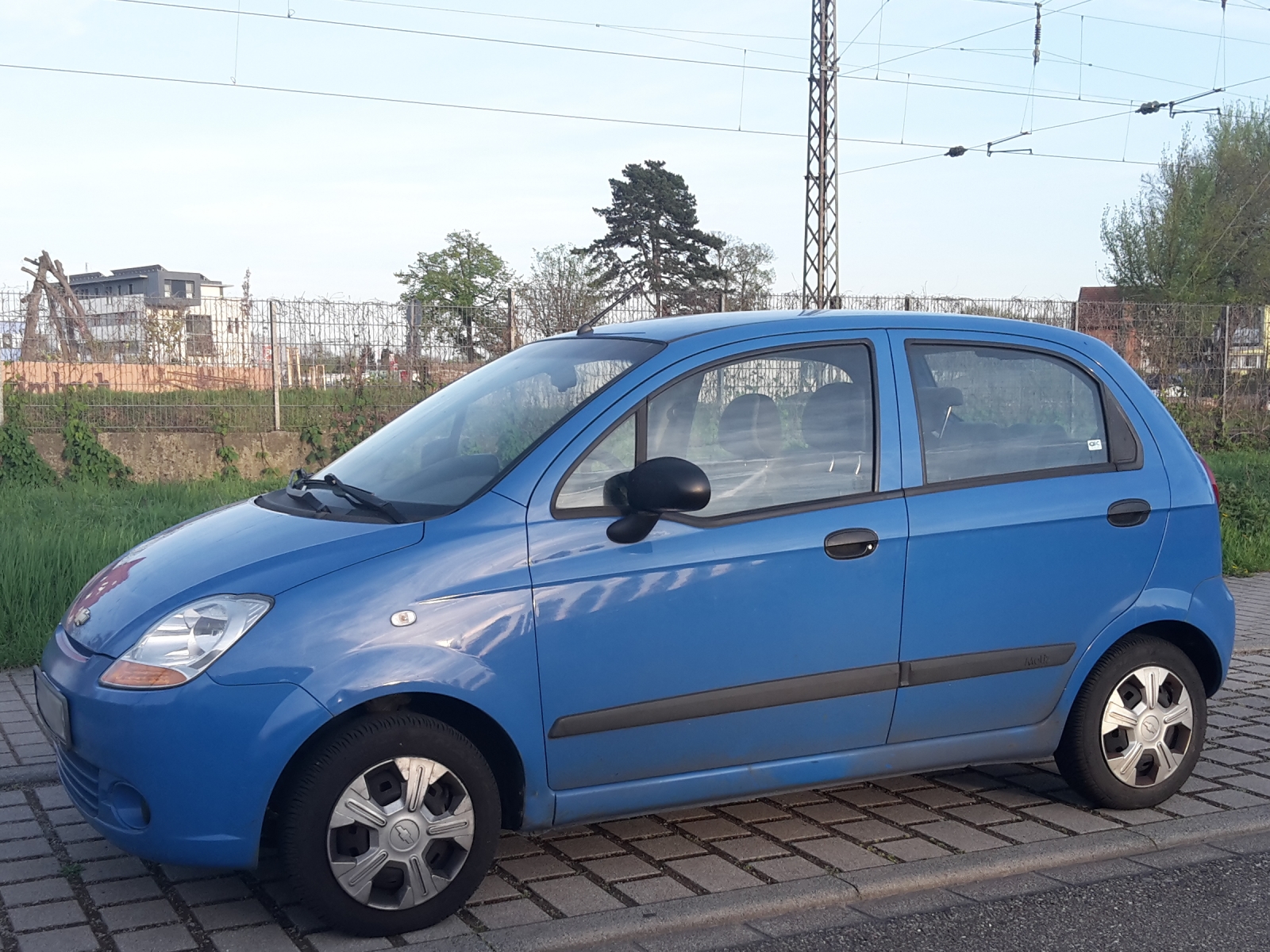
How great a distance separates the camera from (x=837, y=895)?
3.82m

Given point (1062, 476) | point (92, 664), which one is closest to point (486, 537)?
point (92, 664)

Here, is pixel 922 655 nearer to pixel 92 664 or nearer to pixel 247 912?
pixel 247 912

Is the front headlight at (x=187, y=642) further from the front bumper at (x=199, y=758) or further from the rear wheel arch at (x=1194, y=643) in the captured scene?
the rear wheel arch at (x=1194, y=643)

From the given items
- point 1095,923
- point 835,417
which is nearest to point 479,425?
point 835,417

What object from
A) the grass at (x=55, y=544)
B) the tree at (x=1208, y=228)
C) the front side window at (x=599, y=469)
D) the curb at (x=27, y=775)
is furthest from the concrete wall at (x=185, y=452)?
the tree at (x=1208, y=228)

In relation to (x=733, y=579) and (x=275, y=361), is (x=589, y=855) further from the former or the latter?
(x=275, y=361)

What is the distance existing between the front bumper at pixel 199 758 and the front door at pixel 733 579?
0.74 m

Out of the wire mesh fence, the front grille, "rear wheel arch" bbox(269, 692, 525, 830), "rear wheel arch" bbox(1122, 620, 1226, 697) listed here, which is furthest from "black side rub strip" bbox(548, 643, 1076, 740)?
the wire mesh fence

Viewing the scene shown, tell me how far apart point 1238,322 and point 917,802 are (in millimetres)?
17328

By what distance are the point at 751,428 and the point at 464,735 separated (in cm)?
129

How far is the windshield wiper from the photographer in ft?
12.5

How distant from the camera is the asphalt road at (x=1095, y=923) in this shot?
11.6 feet

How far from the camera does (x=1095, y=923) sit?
12.1ft

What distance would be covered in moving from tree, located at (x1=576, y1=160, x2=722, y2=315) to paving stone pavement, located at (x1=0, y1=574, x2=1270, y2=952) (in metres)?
48.4
